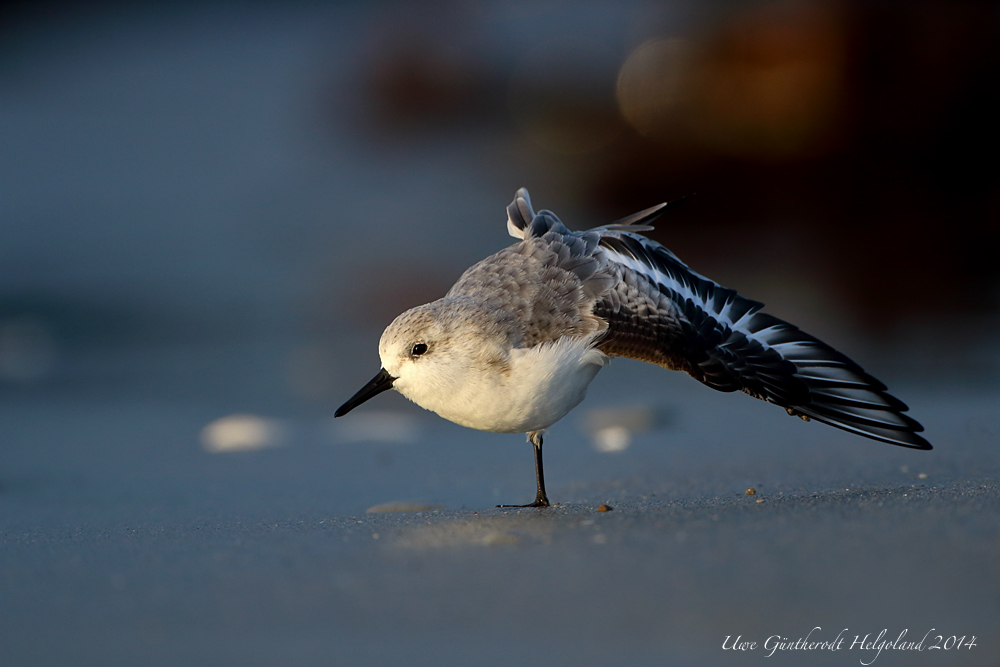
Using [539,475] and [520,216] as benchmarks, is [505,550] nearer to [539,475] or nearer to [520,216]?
[539,475]

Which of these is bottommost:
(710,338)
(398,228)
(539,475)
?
(539,475)

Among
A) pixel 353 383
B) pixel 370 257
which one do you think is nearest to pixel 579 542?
pixel 353 383

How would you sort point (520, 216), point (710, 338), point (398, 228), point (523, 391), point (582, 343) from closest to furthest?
1. point (523, 391)
2. point (582, 343)
3. point (710, 338)
4. point (520, 216)
5. point (398, 228)

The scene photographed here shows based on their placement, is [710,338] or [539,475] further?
[710,338]

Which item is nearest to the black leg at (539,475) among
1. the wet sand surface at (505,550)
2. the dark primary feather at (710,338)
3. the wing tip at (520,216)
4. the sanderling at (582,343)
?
the sanderling at (582,343)

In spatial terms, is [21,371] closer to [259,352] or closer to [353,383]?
[259,352]

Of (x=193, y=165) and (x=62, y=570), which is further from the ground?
(x=193, y=165)

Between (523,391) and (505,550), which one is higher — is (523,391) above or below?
above

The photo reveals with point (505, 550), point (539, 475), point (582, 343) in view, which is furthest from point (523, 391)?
point (505, 550)
